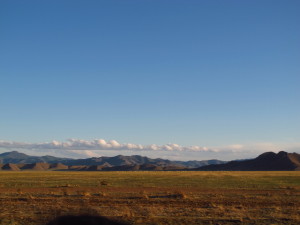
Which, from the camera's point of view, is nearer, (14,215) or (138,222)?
(138,222)

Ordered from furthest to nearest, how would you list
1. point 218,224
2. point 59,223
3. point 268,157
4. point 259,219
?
point 268,157 → point 259,219 → point 218,224 → point 59,223

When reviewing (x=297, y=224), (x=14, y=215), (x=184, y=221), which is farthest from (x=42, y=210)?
(x=297, y=224)

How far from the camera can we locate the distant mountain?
512 feet

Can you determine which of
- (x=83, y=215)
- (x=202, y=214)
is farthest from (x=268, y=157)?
(x=83, y=215)

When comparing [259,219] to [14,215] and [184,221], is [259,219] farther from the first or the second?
[14,215]

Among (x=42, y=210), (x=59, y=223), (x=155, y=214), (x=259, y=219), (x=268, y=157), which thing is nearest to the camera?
(x=59, y=223)

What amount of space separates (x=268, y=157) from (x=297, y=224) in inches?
6574

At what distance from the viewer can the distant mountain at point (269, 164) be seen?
15600cm

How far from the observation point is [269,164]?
163m

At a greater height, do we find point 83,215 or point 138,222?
point 83,215

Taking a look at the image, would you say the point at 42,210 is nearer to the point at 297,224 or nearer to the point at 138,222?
the point at 138,222

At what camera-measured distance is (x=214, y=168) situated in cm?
17762

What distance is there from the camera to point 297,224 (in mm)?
16188

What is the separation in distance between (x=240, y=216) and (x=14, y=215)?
1161cm
